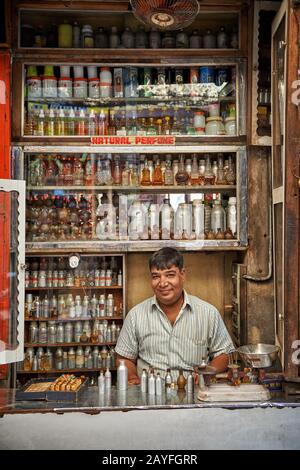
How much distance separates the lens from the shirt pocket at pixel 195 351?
3234mm

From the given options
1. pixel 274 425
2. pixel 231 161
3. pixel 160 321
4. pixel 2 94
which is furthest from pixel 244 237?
pixel 2 94

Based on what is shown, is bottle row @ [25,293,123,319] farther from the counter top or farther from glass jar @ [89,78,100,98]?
glass jar @ [89,78,100,98]

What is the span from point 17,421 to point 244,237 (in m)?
2.07

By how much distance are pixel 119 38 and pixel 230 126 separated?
1.10 meters

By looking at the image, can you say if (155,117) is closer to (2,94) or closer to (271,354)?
(2,94)

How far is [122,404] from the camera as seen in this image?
2520 millimetres

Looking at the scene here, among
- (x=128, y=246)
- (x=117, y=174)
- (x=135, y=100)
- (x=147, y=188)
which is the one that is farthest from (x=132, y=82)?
(x=128, y=246)

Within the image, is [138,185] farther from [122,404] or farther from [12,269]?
[122,404]

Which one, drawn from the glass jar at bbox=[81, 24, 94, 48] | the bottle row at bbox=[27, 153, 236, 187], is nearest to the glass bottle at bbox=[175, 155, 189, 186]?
the bottle row at bbox=[27, 153, 236, 187]

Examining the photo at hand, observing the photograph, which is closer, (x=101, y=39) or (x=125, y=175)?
(x=101, y=39)

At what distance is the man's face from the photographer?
3182 millimetres

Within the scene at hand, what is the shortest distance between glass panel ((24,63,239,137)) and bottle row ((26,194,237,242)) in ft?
1.77

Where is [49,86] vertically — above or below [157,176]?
above

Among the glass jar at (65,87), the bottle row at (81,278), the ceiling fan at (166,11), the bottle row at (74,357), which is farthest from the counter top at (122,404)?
the glass jar at (65,87)
